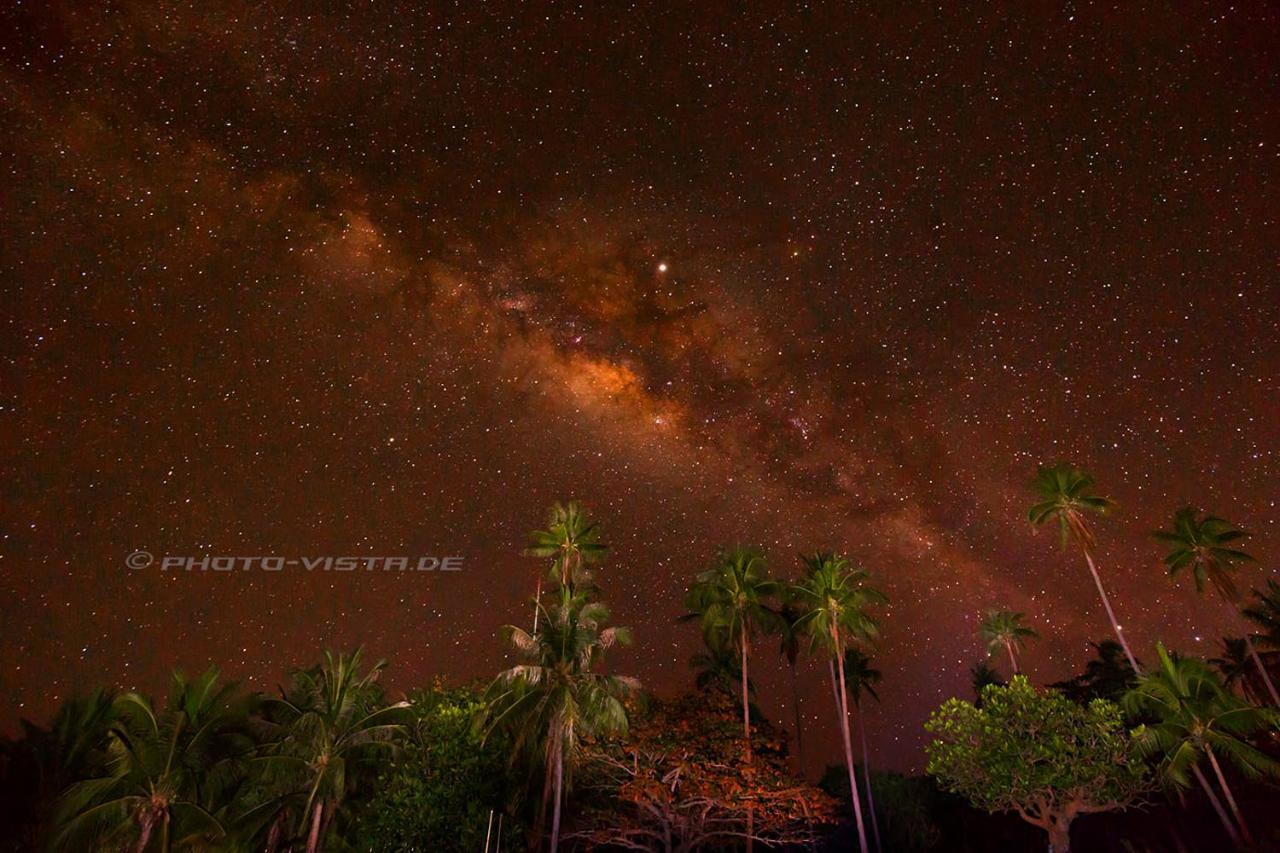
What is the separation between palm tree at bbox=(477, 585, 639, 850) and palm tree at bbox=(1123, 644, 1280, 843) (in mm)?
21758

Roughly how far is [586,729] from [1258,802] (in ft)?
109

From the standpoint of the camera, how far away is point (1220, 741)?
2791 cm

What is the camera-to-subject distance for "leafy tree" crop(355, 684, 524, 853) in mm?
25719

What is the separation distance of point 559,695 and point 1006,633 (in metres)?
46.9

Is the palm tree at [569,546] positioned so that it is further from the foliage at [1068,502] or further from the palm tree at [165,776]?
the foliage at [1068,502]

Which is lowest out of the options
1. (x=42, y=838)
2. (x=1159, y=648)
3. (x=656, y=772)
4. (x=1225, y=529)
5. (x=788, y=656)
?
(x=42, y=838)

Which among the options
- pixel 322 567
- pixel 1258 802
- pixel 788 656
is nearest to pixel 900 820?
pixel 788 656

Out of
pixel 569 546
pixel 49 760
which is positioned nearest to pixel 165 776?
pixel 49 760

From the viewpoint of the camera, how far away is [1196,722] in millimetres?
28516

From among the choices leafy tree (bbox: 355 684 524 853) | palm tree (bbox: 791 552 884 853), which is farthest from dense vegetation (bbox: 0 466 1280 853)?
palm tree (bbox: 791 552 884 853)

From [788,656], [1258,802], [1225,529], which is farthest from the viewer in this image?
[788,656]

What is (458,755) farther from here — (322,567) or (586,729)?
(322,567)

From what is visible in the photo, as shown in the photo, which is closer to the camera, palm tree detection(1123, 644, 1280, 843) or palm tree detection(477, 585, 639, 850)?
palm tree detection(477, 585, 639, 850)

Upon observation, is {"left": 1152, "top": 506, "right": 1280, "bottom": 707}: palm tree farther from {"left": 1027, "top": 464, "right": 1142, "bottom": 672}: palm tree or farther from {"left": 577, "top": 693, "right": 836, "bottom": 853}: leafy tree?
{"left": 577, "top": 693, "right": 836, "bottom": 853}: leafy tree
